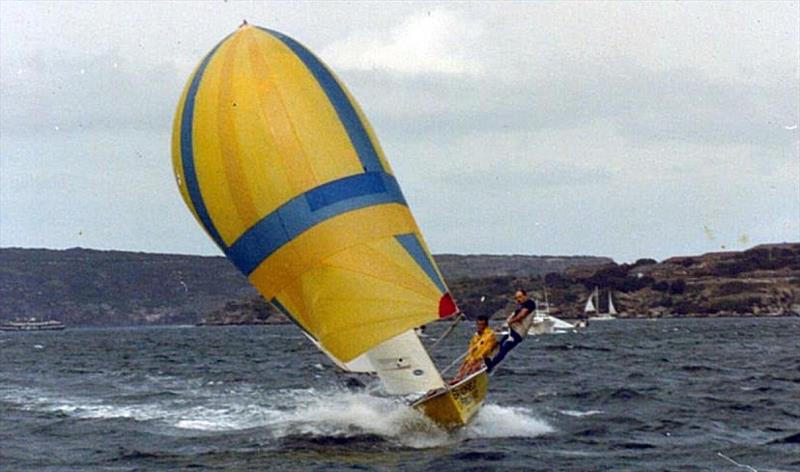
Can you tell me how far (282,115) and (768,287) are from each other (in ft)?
416

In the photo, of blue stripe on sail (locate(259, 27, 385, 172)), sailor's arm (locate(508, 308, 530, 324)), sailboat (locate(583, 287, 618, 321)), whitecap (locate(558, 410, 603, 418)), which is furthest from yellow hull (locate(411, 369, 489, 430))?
sailboat (locate(583, 287, 618, 321))

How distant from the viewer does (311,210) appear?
2153 centimetres

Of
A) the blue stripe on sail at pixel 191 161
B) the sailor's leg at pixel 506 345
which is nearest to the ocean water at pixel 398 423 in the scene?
the sailor's leg at pixel 506 345

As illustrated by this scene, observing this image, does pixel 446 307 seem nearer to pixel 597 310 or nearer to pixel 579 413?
pixel 579 413

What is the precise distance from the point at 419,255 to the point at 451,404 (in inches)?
98.4

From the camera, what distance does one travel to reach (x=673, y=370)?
38.0 metres

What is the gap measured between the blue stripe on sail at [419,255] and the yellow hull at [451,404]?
1.62 metres

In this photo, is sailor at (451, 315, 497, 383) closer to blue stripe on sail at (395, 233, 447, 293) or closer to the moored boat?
blue stripe on sail at (395, 233, 447, 293)

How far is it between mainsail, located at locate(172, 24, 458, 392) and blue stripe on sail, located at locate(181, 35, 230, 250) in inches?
1.2

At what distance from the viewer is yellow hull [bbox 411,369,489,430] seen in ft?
71.5

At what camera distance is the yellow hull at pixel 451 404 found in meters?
21.8

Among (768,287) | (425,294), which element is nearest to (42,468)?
(425,294)

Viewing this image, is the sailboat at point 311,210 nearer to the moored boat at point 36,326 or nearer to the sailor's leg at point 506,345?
the sailor's leg at point 506,345

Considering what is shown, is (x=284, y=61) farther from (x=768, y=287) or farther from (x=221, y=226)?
(x=768, y=287)
